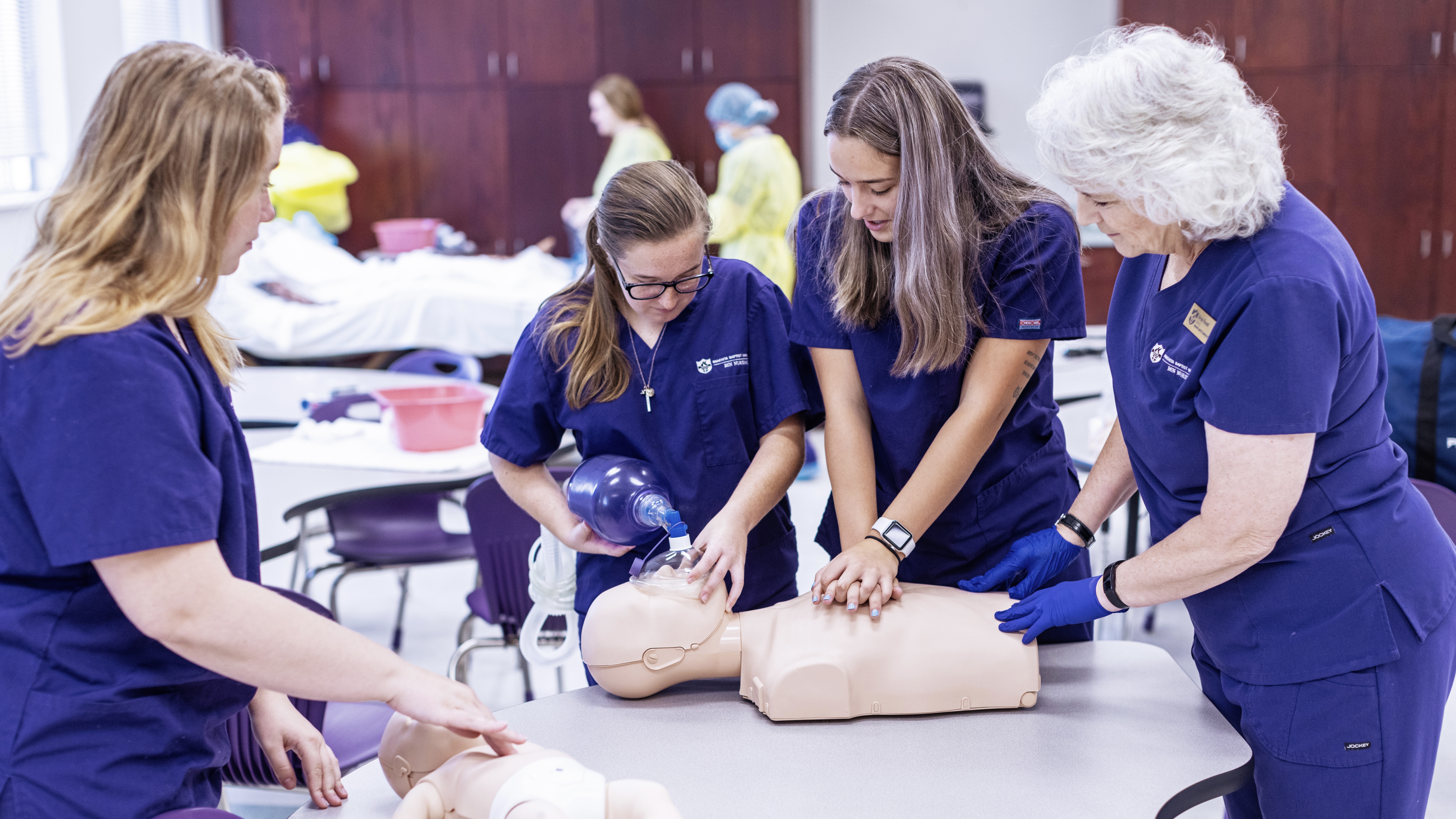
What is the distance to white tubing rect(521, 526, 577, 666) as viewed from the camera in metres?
1.75

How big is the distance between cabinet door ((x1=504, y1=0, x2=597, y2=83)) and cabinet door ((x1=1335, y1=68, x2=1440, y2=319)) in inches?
163

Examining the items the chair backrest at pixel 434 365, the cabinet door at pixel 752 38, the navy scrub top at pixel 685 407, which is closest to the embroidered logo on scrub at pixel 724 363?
the navy scrub top at pixel 685 407

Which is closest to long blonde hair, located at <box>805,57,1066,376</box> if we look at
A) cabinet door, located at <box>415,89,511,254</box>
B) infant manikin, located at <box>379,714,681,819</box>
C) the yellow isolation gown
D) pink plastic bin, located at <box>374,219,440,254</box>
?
infant manikin, located at <box>379,714,681,819</box>

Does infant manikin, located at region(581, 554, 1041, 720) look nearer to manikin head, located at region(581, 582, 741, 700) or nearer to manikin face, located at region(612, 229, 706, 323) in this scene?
manikin head, located at region(581, 582, 741, 700)

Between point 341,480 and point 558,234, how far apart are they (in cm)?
474

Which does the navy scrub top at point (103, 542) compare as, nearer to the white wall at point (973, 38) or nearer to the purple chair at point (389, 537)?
the purple chair at point (389, 537)

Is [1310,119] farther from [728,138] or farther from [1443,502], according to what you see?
[1443,502]

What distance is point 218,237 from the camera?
3.45 feet

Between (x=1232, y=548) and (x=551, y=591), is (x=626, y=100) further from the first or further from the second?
(x=1232, y=548)

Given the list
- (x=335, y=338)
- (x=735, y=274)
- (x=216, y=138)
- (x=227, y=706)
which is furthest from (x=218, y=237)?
(x=335, y=338)

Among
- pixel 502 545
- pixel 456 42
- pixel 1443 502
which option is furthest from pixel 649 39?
pixel 1443 502

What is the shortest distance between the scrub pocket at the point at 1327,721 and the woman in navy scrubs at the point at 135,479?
93 cm

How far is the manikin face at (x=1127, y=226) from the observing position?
129cm

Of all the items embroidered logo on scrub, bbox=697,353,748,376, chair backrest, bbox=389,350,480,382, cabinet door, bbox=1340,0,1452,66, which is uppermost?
cabinet door, bbox=1340,0,1452,66
